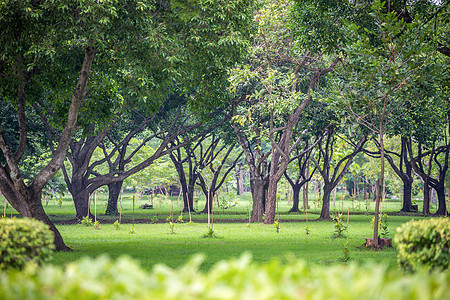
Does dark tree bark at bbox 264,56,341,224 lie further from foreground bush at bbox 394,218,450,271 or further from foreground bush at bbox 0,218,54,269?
foreground bush at bbox 0,218,54,269

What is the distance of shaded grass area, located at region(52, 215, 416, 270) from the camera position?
11.0 metres

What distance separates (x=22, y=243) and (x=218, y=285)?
3518mm

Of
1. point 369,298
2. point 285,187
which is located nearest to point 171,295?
point 369,298

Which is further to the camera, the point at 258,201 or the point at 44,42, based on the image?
the point at 258,201

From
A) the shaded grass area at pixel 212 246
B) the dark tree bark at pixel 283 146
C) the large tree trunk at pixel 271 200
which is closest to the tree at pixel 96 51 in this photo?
the shaded grass area at pixel 212 246

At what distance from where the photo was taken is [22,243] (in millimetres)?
4922

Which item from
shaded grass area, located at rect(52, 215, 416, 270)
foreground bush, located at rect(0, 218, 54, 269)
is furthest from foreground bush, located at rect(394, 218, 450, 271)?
foreground bush, located at rect(0, 218, 54, 269)

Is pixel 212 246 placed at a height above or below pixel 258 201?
below

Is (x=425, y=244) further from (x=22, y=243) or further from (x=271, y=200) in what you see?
(x=271, y=200)

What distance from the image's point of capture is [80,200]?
24.1 meters

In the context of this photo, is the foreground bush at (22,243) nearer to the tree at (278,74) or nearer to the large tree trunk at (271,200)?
the tree at (278,74)

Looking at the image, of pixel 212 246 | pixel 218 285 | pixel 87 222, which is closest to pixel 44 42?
pixel 212 246

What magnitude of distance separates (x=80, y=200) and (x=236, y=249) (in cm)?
1372

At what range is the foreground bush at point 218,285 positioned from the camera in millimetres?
2119
